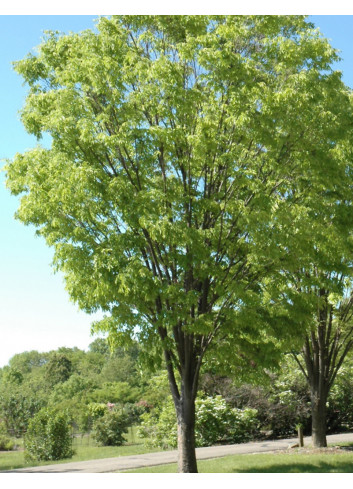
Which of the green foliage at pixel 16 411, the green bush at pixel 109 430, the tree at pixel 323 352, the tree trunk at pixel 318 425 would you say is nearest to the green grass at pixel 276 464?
the tree trunk at pixel 318 425

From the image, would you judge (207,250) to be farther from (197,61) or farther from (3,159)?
(3,159)

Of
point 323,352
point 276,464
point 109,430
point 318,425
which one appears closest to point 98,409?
point 109,430

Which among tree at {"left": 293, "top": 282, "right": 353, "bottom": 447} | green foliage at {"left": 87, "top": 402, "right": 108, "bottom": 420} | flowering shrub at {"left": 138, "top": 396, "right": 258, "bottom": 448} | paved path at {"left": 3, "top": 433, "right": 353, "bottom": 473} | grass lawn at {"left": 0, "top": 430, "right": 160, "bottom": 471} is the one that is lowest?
grass lawn at {"left": 0, "top": 430, "right": 160, "bottom": 471}

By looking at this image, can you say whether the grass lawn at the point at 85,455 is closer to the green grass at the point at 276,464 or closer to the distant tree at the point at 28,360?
the green grass at the point at 276,464

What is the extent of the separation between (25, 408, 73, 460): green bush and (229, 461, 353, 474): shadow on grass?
832 cm

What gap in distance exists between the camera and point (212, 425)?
20172 millimetres

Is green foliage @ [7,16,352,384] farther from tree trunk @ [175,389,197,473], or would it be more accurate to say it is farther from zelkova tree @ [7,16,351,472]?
tree trunk @ [175,389,197,473]

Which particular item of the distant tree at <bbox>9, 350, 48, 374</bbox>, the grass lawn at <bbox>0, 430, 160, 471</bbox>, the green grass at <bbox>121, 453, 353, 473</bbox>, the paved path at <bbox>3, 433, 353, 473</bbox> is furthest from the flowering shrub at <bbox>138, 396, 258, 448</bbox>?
the distant tree at <bbox>9, 350, 48, 374</bbox>

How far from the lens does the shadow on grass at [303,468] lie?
11.3m

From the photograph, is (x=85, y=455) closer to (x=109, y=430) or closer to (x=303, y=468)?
(x=109, y=430)

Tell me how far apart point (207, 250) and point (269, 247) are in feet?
4.09

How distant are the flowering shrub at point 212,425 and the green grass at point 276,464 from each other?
20.3 feet

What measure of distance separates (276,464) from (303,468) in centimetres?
97

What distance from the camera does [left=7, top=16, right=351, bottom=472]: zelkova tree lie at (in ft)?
31.7
